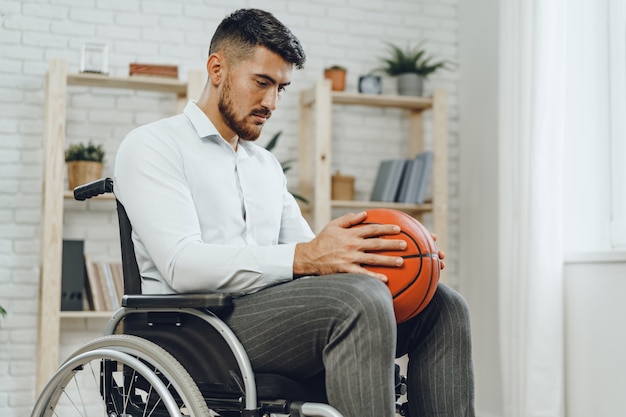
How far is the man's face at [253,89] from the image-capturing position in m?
1.91

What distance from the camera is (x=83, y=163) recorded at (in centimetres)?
352

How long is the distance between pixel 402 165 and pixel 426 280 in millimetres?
2376

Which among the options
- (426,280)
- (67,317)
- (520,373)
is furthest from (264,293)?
(67,317)

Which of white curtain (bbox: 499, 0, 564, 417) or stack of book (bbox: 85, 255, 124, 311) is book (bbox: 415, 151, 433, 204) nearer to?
white curtain (bbox: 499, 0, 564, 417)

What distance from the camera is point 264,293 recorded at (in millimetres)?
1607

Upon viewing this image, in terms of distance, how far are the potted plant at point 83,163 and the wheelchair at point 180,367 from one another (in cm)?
180

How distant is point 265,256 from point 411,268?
0.29 metres

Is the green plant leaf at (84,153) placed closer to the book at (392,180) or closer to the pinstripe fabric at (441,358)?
the book at (392,180)

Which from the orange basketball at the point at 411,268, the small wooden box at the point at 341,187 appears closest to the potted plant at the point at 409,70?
the small wooden box at the point at 341,187

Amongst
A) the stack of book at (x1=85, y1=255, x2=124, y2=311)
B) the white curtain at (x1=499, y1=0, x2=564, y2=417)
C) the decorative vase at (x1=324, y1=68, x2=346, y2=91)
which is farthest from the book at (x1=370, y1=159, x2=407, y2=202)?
the stack of book at (x1=85, y1=255, x2=124, y2=311)

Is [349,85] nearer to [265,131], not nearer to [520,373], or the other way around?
[265,131]

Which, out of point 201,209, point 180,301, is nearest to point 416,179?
point 201,209

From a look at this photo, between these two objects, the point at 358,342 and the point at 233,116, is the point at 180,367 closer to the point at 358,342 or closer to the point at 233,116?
the point at 358,342

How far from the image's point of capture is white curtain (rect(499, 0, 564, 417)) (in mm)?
3125
